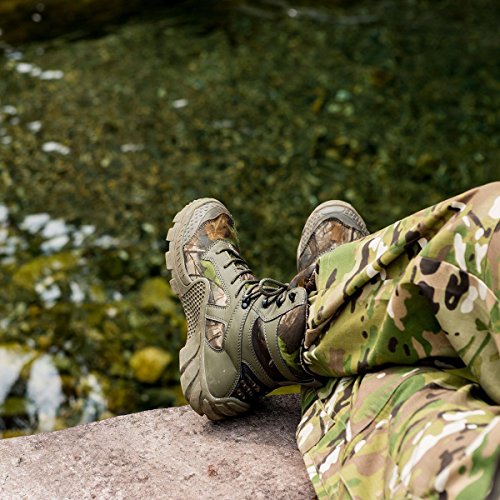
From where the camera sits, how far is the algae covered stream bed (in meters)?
3.41

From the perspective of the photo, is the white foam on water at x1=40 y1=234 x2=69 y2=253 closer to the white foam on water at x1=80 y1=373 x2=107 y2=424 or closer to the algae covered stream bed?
the algae covered stream bed

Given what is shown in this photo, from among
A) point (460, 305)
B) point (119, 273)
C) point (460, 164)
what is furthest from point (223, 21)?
point (460, 305)

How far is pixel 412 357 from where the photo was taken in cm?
161

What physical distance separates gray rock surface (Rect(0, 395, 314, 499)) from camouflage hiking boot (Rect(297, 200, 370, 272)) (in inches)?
17.3

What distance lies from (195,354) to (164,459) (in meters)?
0.28

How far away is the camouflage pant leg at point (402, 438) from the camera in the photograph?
1.25m

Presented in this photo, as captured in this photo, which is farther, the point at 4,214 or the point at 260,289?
the point at 4,214

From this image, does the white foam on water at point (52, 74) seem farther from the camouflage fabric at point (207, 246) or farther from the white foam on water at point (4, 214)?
the camouflage fabric at point (207, 246)

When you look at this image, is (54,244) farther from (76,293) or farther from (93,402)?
(93,402)

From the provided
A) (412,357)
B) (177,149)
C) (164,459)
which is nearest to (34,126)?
(177,149)

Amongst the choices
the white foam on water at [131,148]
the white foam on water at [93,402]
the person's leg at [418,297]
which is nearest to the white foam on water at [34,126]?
the white foam on water at [131,148]

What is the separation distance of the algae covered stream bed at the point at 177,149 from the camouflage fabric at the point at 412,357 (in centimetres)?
160

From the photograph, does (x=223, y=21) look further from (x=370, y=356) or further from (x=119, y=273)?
(x=370, y=356)

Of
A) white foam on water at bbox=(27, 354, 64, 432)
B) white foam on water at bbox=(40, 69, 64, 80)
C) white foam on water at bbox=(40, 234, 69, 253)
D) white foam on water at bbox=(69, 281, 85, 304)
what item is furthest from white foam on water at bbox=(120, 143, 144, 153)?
white foam on water at bbox=(27, 354, 64, 432)
